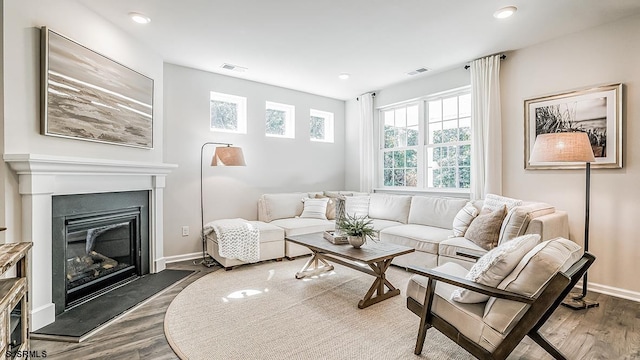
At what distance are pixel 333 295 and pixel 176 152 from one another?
278cm

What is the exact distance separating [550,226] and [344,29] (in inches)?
105

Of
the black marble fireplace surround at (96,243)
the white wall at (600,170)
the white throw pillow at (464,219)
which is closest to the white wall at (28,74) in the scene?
the black marble fireplace surround at (96,243)

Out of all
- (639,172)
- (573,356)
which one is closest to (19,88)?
(573,356)

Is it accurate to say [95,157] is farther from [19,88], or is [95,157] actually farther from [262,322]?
[262,322]

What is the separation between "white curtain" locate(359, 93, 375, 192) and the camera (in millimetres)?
5383

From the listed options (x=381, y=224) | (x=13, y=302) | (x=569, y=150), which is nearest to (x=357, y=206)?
(x=381, y=224)

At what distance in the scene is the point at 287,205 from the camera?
4.76m

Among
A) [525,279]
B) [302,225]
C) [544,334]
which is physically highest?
[525,279]

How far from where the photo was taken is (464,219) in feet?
11.4

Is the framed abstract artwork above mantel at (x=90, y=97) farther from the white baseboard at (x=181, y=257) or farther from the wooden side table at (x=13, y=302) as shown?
the white baseboard at (x=181, y=257)

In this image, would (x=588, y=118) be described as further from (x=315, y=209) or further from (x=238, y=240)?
(x=238, y=240)

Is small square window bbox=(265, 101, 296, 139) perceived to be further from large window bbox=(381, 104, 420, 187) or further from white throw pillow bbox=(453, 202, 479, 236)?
white throw pillow bbox=(453, 202, 479, 236)

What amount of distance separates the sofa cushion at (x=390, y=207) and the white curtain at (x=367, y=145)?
556 mm

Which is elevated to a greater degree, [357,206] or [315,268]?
[357,206]
